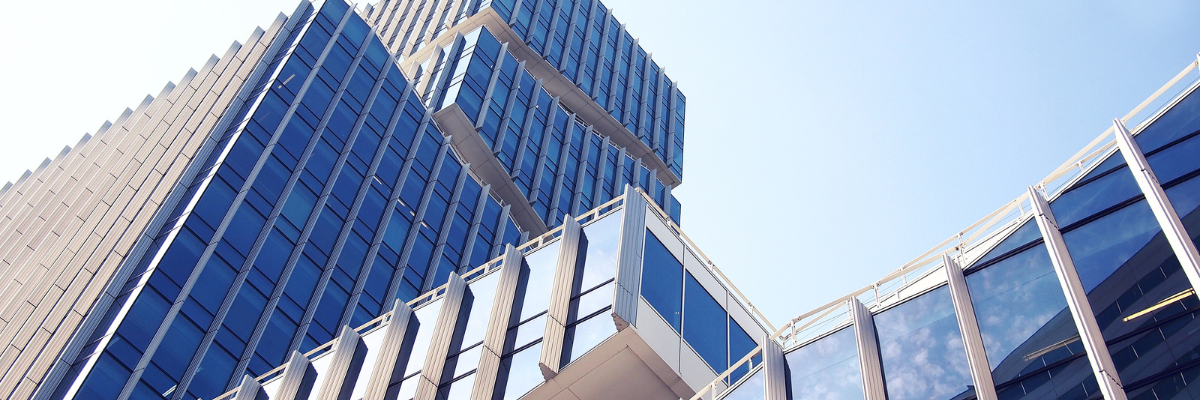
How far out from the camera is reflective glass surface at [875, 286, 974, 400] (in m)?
16.8

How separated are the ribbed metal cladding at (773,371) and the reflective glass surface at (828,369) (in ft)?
0.51

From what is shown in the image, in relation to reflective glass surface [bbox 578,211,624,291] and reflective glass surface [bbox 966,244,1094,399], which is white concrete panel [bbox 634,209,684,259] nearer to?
reflective glass surface [bbox 578,211,624,291]

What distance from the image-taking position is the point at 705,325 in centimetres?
2914

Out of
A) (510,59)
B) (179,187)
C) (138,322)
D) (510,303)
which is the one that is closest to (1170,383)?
(510,303)

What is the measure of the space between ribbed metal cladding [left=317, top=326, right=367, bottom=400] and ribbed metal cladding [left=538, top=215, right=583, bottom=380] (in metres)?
7.57

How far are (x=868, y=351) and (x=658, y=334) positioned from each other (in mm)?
8539

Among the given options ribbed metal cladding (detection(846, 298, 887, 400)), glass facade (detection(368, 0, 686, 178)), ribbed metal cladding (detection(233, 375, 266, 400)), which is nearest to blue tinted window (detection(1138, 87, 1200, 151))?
ribbed metal cladding (detection(846, 298, 887, 400))

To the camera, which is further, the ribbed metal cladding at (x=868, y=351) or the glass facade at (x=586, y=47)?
the glass facade at (x=586, y=47)

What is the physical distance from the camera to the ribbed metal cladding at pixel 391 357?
30.0 meters

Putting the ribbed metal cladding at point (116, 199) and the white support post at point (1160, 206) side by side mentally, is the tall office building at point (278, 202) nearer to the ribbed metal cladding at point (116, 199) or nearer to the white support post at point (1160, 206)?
the ribbed metal cladding at point (116, 199)

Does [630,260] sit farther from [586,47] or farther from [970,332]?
[586,47]

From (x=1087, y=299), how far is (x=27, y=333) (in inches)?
1460

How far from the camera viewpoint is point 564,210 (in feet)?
244

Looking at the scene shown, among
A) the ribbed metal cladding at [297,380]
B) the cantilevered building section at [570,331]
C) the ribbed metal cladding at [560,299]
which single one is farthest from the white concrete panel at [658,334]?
the ribbed metal cladding at [297,380]
